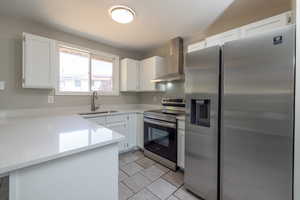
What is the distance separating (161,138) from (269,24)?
84.2 inches

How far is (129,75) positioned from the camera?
3.34m

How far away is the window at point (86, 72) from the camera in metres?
2.67

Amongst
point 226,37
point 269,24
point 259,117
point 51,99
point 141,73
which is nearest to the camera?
point 259,117

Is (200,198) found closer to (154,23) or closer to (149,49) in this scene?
(154,23)

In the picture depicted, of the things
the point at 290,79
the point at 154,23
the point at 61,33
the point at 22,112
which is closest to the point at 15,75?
the point at 22,112

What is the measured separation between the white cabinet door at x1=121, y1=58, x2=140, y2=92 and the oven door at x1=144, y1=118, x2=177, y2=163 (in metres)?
1.01

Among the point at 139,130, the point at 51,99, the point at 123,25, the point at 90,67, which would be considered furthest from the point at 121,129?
the point at 123,25

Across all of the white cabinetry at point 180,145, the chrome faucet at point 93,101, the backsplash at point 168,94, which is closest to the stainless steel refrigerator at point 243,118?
the white cabinetry at point 180,145

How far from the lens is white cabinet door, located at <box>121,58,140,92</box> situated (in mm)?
3314

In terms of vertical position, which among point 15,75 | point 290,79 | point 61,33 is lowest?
point 290,79

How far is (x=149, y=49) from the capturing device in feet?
11.9

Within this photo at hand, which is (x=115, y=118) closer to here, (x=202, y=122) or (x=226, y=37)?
(x=202, y=122)

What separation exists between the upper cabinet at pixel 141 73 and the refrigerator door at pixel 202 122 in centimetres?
145

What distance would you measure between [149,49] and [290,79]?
3.05 meters
